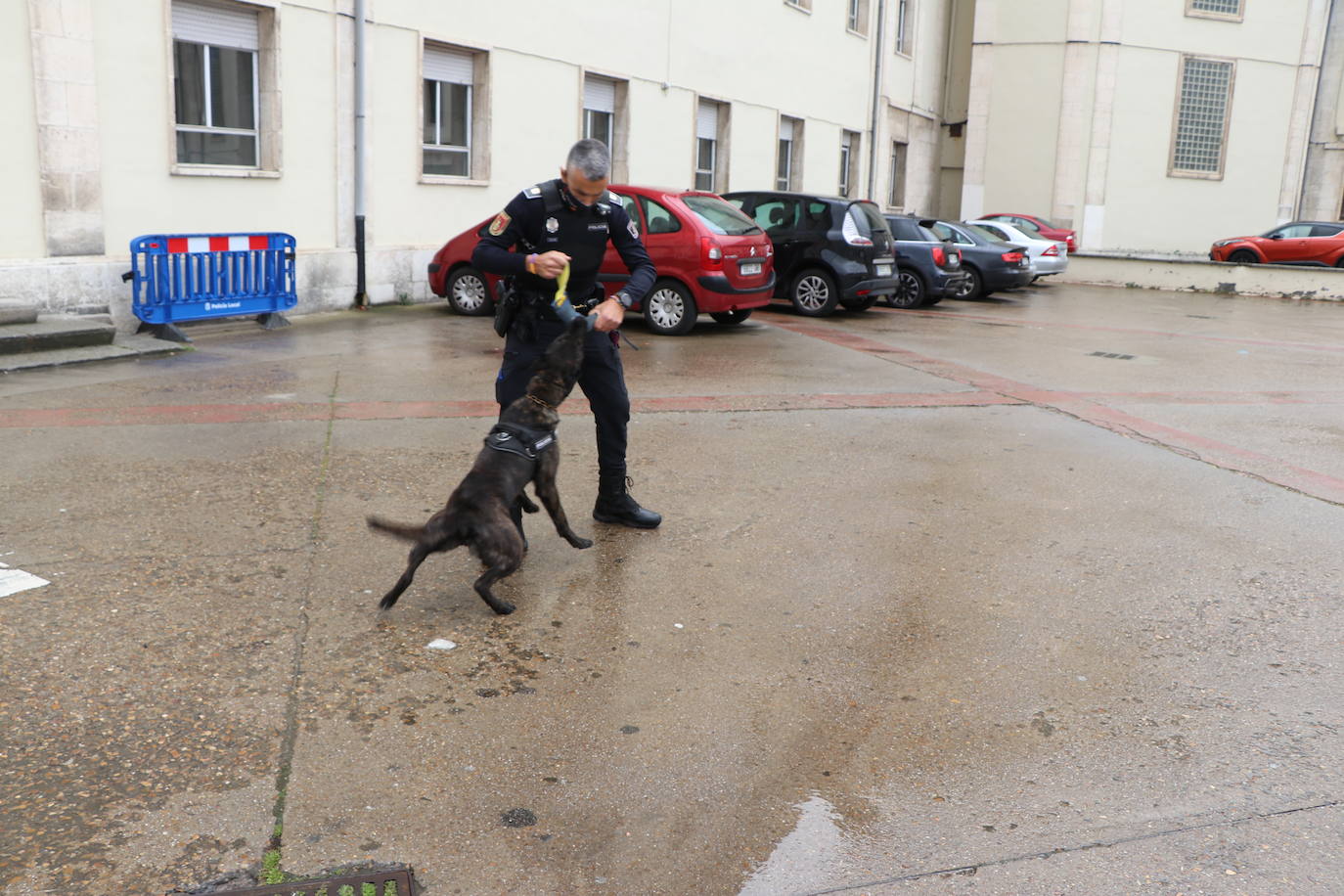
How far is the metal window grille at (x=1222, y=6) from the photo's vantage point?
35.3 meters

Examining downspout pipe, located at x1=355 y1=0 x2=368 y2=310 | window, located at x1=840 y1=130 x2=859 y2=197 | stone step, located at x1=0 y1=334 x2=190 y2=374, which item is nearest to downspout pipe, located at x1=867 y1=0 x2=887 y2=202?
window, located at x1=840 y1=130 x2=859 y2=197

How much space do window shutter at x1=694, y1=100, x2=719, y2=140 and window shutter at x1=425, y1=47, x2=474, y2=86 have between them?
6.07 metres

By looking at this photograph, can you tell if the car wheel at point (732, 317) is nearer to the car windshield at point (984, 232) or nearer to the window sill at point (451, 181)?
the window sill at point (451, 181)

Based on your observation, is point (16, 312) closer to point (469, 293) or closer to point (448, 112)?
point (469, 293)

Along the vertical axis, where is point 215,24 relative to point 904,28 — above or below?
below

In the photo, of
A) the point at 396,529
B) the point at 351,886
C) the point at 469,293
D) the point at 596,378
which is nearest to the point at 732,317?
the point at 469,293

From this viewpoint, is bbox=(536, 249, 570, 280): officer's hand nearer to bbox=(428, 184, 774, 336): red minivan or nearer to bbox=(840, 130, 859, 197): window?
bbox=(428, 184, 774, 336): red minivan

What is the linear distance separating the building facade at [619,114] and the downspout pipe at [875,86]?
7 cm

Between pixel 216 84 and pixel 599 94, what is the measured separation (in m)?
7.18

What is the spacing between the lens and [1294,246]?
28828 mm

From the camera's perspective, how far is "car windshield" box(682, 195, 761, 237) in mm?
13102

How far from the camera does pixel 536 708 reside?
3822 millimetres

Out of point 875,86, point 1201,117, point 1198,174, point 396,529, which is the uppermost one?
point 1201,117

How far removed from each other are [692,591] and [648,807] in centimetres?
175
